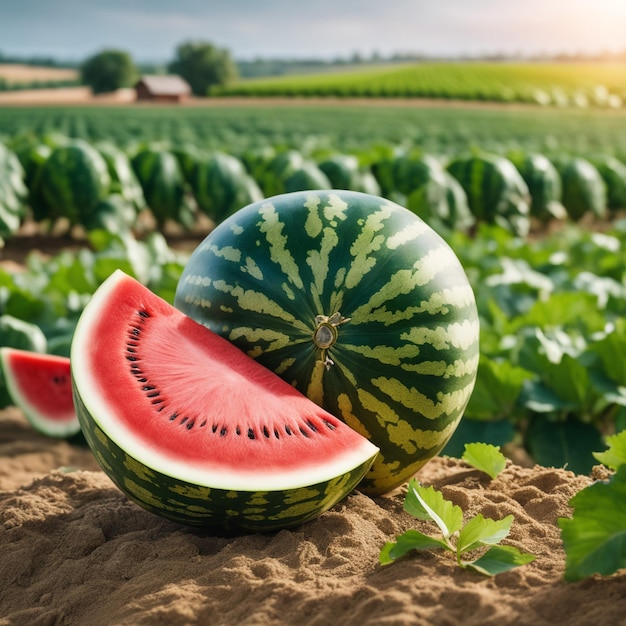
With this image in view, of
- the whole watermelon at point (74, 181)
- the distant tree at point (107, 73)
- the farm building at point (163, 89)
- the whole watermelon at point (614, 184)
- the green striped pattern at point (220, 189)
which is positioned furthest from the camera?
the distant tree at point (107, 73)

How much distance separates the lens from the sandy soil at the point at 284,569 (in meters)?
1.42

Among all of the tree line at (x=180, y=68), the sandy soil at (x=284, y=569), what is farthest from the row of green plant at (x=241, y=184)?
the tree line at (x=180, y=68)

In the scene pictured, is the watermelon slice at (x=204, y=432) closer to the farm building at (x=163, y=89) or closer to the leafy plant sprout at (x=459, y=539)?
the leafy plant sprout at (x=459, y=539)

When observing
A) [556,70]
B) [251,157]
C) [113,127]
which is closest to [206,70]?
[556,70]

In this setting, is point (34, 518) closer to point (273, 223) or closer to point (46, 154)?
point (273, 223)

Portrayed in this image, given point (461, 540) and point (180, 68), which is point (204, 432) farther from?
point (180, 68)

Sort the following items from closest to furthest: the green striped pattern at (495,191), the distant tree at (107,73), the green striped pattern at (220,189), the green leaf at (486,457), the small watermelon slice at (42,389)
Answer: the green leaf at (486,457) < the small watermelon slice at (42,389) < the green striped pattern at (220,189) < the green striped pattern at (495,191) < the distant tree at (107,73)

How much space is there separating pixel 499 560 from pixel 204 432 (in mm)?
673

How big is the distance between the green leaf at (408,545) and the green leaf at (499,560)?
0.24 feet

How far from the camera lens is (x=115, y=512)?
6.95 ft

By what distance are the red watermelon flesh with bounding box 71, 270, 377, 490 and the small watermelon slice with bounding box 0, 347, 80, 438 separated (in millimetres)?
1275

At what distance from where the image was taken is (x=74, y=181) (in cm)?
831

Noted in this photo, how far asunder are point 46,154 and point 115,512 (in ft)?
24.9

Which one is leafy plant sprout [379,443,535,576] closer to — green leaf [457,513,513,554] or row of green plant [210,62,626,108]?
green leaf [457,513,513,554]
